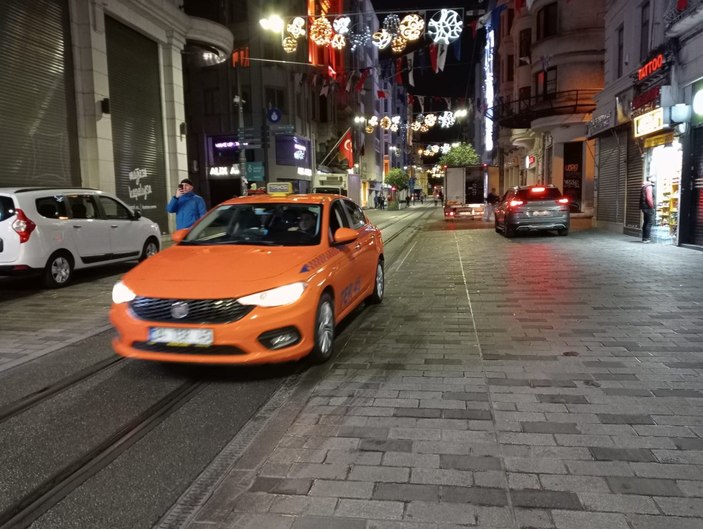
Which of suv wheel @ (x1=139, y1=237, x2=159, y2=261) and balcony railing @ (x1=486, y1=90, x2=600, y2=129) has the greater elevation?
balcony railing @ (x1=486, y1=90, x2=600, y2=129)

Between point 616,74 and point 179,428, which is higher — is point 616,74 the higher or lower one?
the higher one

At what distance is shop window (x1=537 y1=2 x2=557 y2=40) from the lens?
28.1 m

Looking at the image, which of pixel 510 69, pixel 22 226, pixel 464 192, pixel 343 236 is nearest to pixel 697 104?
pixel 343 236

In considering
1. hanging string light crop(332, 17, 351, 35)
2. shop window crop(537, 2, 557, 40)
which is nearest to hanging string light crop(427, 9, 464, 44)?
hanging string light crop(332, 17, 351, 35)

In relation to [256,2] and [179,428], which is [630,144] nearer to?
[179,428]

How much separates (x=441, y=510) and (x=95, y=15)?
16.6 metres

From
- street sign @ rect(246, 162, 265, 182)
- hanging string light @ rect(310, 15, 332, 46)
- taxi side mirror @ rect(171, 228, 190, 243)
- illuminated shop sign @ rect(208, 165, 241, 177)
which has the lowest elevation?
taxi side mirror @ rect(171, 228, 190, 243)

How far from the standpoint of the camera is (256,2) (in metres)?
38.3

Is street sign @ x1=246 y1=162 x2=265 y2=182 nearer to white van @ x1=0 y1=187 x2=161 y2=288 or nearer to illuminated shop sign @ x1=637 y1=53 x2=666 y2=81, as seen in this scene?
white van @ x1=0 y1=187 x2=161 y2=288

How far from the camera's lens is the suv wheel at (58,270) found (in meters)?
9.58

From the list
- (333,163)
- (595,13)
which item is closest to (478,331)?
(595,13)

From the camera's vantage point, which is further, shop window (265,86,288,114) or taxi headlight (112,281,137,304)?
shop window (265,86,288,114)

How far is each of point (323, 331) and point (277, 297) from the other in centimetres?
78

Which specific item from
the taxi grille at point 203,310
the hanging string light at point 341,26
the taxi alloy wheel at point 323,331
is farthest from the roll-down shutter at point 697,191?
the taxi grille at point 203,310
